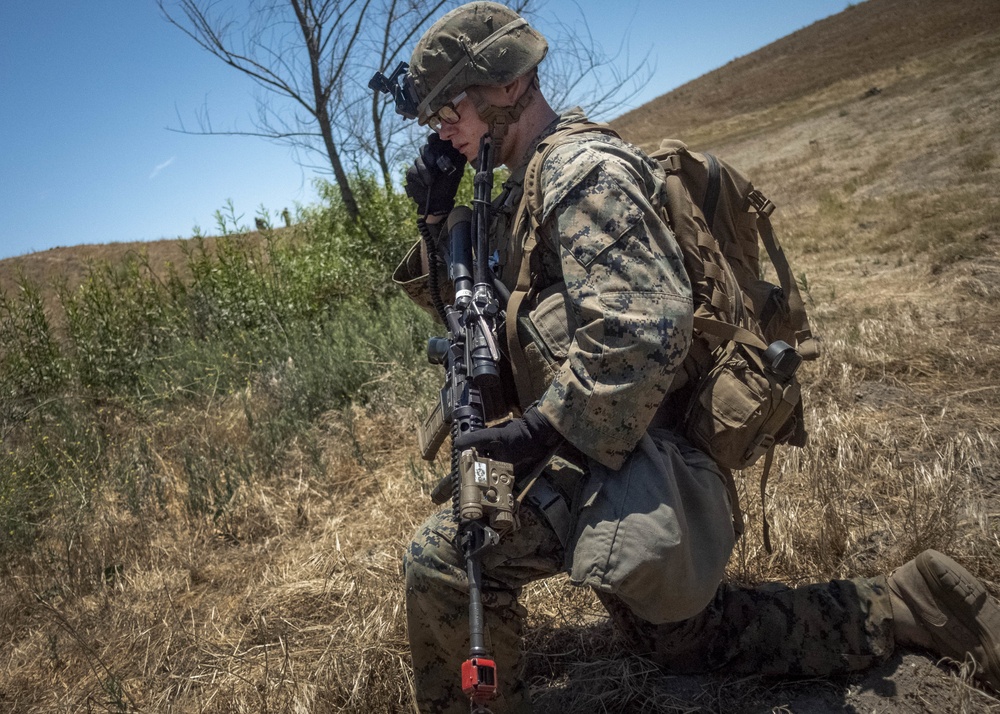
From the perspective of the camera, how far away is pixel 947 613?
2.20 m

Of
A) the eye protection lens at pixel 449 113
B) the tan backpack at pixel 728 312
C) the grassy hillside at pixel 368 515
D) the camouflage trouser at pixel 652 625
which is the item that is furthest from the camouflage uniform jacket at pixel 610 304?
the grassy hillside at pixel 368 515

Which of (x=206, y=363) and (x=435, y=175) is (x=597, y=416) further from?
(x=206, y=363)

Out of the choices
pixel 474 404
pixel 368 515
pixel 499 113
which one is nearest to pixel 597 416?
pixel 474 404

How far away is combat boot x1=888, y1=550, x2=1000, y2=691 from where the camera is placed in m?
2.12

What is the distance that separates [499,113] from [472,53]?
20 cm

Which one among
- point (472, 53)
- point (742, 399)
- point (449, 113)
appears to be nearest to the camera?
point (742, 399)

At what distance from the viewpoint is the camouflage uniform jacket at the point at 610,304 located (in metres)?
1.78

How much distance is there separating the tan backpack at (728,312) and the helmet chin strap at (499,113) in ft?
0.76

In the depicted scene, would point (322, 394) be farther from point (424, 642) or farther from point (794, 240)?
point (794, 240)

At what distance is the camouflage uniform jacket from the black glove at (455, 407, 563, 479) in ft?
0.15

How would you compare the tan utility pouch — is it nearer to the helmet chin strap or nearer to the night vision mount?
the helmet chin strap

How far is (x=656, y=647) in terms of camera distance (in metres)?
2.41

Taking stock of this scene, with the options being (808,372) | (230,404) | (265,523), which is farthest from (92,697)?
(808,372)

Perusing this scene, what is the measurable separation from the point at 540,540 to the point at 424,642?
437mm
